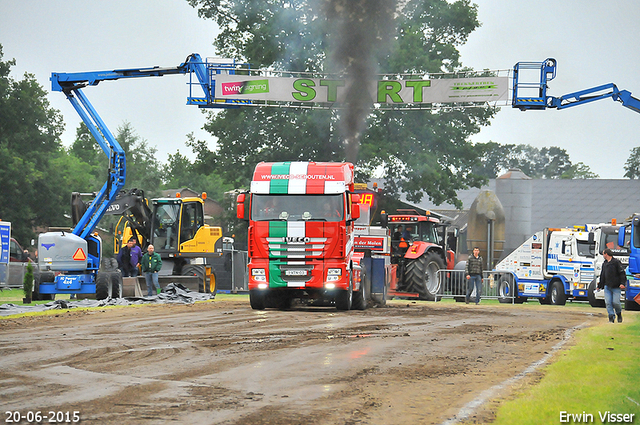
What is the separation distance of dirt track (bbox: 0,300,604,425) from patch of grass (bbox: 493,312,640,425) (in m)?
0.37

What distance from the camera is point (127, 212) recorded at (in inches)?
1129

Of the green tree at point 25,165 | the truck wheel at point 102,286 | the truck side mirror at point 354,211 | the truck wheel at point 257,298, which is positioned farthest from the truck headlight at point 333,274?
the green tree at point 25,165

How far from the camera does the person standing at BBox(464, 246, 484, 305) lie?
1141 inches

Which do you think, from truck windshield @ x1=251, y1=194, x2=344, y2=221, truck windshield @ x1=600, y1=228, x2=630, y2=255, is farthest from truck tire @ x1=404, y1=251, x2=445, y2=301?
truck windshield @ x1=251, y1=194, x2=344, y2=221

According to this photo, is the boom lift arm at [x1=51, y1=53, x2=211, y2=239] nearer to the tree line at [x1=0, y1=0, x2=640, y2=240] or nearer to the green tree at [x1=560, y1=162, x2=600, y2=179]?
the tree line at [x1=0, y1=0, x2=640, y2=240]

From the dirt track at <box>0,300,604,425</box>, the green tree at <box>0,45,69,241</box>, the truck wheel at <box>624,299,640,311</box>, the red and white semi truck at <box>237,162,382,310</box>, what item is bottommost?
the dirt track at <box>0,300,604,425</box>

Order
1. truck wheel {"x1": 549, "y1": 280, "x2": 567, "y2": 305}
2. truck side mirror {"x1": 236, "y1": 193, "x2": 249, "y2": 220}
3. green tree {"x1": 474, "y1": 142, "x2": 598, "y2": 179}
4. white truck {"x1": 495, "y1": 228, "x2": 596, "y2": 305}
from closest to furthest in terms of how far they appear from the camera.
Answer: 1. truck side mirror {"x1": 236, "y1": 193, "x2": 249, "y2": 220}
2. white truck {"x1": 495, "y1": 228, "x2": 596, "y2": 305}
3. truck wheel {"x1": 549, "y1": 280, "x2": 567, "y2": 305}
4. green tree {"x1": 474, "y1": 142, "x2": 598, "y2": 179}

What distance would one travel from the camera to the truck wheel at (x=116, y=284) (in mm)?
24156

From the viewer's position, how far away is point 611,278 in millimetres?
18922

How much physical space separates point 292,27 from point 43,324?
101 feet

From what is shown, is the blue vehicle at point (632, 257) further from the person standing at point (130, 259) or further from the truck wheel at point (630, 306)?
the person standing at point (130, 259)

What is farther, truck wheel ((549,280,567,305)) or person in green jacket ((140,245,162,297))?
truck wheel ((549,280,567,305))

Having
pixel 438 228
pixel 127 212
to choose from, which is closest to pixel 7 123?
pixel 127 212

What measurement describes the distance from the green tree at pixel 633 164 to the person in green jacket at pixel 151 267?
112498 mm
